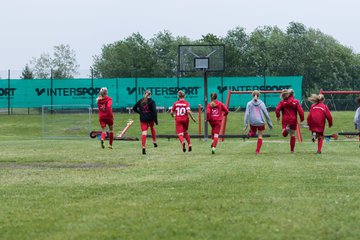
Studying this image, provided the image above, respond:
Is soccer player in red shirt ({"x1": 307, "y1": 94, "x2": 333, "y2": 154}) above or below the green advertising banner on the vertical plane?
below

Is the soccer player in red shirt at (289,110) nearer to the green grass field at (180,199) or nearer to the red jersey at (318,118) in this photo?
the red jersey at (318,118)

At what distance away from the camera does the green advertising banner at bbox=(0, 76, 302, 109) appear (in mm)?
45688

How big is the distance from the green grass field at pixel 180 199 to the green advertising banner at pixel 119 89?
100 ft

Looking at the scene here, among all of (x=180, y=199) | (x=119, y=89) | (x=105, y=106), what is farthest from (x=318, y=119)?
(x=119, y=89)

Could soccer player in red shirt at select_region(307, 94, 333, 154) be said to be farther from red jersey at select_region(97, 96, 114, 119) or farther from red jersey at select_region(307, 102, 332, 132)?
red jersey at select_region(97, 96, 114, 119)

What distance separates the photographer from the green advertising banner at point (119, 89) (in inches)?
1799

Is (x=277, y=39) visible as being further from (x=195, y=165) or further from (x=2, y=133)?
(x=195, y=165)

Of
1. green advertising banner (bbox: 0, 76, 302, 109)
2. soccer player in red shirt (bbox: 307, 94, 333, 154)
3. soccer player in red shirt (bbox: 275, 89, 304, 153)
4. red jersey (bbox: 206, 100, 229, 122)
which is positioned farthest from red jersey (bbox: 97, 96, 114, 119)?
green advertising banner (bbox: 0, 76, 302, 109)

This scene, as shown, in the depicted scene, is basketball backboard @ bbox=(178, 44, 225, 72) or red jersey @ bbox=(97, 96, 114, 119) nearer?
red jersey @ bbox=(97, 96, 114, 119)

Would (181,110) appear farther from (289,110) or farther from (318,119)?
(318,119)

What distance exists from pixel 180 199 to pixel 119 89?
3806cm

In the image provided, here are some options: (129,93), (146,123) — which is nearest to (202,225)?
(146,123)

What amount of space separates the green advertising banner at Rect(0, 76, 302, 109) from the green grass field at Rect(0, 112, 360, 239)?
30.6m

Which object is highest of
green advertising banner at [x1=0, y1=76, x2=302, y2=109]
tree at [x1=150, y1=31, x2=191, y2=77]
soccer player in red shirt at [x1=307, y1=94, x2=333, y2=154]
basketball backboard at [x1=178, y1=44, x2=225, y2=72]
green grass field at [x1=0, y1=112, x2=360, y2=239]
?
tree at [x1=150, y1=31, x2=191, y2=77]
